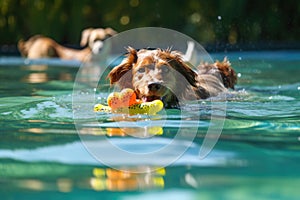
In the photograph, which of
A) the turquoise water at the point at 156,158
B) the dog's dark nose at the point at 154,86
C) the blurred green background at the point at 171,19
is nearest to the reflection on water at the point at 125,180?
the turquoise water at the point at 156,158

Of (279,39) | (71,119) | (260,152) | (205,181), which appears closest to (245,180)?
(205,181)

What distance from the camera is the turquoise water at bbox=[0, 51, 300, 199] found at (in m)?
2.61

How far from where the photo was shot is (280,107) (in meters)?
5.34

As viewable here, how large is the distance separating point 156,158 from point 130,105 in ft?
4.97

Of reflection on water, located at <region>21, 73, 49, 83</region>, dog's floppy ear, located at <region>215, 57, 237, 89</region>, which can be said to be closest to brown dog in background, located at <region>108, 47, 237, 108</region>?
dog's floppy ear, located at <region>215, 57, 237, 89</region>

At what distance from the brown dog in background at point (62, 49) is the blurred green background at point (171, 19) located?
3.83 feet

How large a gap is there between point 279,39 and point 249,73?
5924mm

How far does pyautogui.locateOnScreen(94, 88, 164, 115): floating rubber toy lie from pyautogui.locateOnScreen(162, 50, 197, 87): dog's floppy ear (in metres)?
0.70

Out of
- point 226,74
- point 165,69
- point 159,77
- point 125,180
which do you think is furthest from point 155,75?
point 125,180

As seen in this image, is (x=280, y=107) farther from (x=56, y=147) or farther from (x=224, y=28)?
(x=224, y=28)

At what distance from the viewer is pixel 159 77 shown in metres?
5.06

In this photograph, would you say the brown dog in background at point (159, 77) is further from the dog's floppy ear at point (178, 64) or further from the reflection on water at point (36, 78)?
the reflection on water at point (36, 78)

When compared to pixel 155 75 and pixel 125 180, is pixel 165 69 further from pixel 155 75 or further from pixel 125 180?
pixel 125 180

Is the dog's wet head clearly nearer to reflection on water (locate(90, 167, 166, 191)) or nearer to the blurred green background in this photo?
reflection on water (locate(90, 167, 166, 191))
